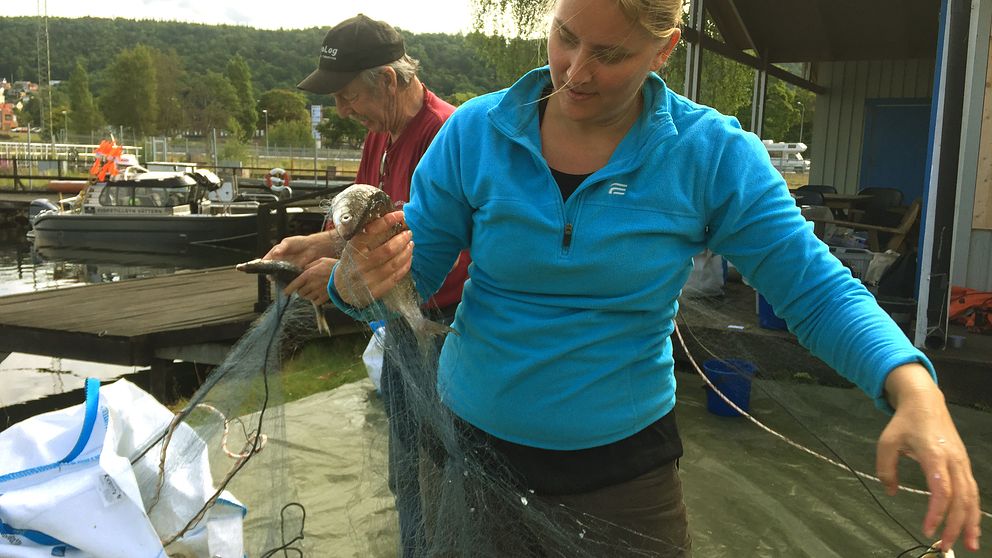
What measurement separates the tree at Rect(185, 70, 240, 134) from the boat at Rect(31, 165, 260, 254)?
54.1m

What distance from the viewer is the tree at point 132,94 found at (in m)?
81.8

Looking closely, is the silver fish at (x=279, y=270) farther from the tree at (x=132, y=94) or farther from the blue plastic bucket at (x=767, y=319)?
the tree at (x=132, y=94)

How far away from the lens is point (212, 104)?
261ft

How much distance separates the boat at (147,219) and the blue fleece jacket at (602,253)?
22.6 meters

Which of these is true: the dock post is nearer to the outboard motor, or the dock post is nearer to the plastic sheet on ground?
the plastic sheet on ground

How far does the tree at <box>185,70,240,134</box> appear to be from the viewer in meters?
78.9

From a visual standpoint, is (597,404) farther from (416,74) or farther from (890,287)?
(890,287)

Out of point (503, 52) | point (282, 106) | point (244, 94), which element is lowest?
point (503, 52)

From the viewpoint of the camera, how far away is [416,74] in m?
2.97

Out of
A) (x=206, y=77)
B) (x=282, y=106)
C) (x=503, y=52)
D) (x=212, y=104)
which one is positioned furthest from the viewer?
(x=282, y=106)

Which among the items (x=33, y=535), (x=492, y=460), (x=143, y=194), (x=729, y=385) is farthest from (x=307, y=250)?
(x=143, y=194)

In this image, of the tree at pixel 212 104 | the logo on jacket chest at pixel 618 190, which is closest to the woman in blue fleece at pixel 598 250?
the logo on jacket chest at pixel 618 190

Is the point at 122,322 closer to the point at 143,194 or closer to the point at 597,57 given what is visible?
the point at 597,57

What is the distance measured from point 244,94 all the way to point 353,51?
9122cm
